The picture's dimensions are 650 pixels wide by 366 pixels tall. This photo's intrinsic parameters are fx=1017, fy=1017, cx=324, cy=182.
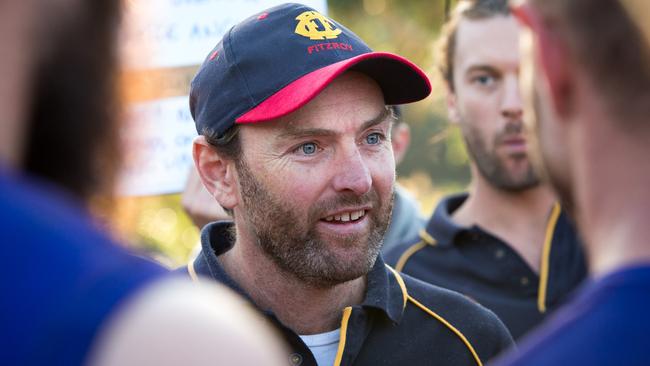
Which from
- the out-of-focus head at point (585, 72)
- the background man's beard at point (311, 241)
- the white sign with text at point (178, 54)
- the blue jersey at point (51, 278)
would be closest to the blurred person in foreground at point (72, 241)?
the blue jersey at point (51, 278)

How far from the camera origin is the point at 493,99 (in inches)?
172

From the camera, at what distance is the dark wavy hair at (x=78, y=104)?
47.7 inches

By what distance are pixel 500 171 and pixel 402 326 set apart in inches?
62.2

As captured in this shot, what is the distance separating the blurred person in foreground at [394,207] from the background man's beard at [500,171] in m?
0.41

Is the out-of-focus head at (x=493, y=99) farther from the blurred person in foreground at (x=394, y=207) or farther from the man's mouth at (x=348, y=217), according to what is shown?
the man's mouth at (x=348, y=217)

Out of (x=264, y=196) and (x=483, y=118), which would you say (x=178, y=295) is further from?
(x=483, y=118)

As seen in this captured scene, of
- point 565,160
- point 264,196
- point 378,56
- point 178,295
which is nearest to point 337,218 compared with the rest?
point 264,196

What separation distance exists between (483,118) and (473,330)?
1.57 metres

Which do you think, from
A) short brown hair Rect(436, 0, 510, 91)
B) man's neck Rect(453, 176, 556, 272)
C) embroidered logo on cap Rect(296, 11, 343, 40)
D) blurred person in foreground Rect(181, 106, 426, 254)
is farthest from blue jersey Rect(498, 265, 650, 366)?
short brown hair Rect(436, 0, 510, 91)

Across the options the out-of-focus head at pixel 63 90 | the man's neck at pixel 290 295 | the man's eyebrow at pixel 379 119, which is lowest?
the man's neck at pixel 290 295

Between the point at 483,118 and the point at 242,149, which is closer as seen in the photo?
the point at 242,149

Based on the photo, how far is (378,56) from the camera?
9.75ft

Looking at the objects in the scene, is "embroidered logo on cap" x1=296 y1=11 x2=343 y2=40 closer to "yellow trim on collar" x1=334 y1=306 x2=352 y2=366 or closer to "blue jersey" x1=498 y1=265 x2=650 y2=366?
"yellow trim on collar" x1=334 y1=306 x2=352 y2=366

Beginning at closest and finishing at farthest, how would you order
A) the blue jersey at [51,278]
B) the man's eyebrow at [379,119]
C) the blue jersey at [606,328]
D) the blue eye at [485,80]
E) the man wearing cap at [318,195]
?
1. the blue jersey at [51,278]
2. the blue jersey at [606,328]
3. the man wearing cap at [318,195]
4. the man's eyebrow at [379,119]
5. the blue eye at [485,80]
